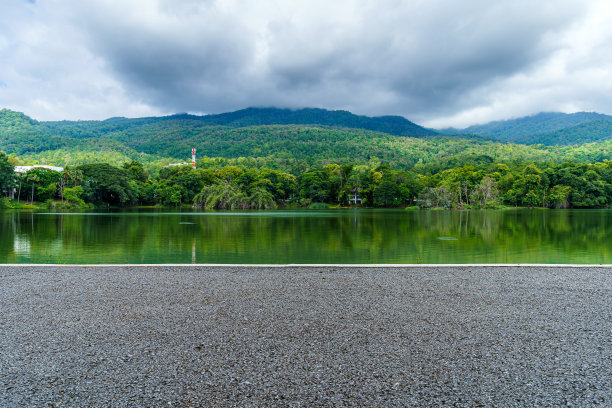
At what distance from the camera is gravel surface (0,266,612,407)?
363cm

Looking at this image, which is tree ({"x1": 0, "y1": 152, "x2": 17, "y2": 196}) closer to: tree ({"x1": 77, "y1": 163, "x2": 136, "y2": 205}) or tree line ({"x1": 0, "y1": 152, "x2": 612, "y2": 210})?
tree line ({"x1": 0, "y1": 152, "x2": 612, "y2": 210})

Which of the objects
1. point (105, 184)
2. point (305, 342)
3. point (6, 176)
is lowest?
point (305, 342)

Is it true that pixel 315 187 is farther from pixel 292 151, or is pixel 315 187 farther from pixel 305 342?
pixel 305 342

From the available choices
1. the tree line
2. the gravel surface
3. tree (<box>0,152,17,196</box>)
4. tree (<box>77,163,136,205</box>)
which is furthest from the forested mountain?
the gravel surface

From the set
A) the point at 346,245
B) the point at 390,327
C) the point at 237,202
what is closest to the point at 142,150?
the point at 237,202

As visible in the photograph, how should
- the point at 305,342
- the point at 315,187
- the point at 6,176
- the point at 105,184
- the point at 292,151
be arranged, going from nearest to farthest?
the point at 305,342
the point at 6,176
the point at 105,184
the point at 315,187
the point at 292,151

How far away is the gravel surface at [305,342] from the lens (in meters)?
3.63

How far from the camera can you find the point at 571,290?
770cm

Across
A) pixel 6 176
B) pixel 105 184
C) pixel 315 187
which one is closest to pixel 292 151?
pixel 315 187

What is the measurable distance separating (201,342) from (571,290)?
24.1 feet

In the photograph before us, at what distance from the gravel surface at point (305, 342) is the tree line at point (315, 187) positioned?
239 ft

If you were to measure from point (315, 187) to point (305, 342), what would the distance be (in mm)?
95209

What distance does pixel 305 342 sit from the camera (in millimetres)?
4836

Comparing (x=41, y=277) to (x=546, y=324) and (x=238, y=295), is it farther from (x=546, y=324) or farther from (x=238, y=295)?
(x=546, y=324)
